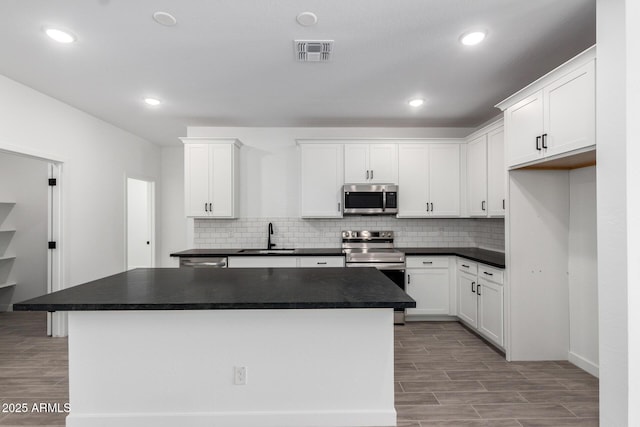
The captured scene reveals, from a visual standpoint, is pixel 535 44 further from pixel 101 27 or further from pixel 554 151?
pixel 101 27

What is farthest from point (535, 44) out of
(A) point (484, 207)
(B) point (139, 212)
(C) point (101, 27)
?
(B) point (139, 212)

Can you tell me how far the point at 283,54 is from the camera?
8.79 feet

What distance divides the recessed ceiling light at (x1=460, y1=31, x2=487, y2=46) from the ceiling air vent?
3.26 ft

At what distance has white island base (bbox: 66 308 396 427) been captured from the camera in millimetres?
2098

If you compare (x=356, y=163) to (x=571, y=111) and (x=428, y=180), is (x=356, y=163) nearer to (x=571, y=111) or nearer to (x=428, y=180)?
(x=428, y=180)

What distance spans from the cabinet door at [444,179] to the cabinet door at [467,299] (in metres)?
0.90

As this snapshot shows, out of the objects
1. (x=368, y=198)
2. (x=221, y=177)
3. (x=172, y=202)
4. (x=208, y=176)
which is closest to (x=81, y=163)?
(x=208, y=176)

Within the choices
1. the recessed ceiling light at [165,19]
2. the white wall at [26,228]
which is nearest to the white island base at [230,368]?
the recessed ceiling light at [165,19]

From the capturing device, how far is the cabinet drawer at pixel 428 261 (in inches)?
168

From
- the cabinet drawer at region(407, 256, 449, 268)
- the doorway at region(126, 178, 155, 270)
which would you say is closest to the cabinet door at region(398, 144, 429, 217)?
the cabinet drawer at region(407, 256, 449, 268)

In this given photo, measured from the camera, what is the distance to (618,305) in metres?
1.88

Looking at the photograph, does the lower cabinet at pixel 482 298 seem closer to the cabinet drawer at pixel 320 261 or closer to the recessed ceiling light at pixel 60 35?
the cabinet drawer at pixel 320 261

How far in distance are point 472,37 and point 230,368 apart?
289 cm

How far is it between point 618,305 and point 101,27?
374cm
